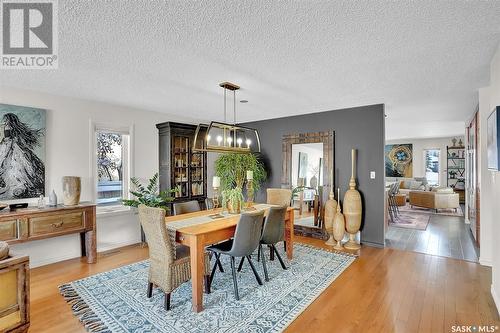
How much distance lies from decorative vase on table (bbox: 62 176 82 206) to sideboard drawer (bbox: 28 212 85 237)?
0.19 m

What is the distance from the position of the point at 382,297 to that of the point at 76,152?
4.42 metres

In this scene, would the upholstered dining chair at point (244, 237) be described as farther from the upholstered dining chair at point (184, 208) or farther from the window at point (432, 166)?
the window at point (432, 166)

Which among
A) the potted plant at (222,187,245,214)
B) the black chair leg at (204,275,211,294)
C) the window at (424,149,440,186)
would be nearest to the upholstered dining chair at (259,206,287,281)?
the potted plant at (222,187,245,214)

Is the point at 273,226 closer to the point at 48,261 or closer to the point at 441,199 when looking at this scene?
the point at 48,261

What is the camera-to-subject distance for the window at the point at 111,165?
14.3ft

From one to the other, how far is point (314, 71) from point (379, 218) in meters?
2.86

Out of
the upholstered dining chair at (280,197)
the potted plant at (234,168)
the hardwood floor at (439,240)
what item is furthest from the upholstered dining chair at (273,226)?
the hardwood floor at (439,240)

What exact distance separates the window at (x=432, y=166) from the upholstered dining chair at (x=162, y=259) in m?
10.4

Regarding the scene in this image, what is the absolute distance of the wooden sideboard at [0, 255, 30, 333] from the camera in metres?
1.62

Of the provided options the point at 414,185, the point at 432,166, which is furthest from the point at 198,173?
the point at 432,166

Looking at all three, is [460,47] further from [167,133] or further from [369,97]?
[167,133]

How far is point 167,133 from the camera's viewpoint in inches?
189

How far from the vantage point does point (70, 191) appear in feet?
11.8

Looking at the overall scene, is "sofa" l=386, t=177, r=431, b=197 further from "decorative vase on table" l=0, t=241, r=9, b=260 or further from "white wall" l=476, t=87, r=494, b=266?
"decorative vase on table" l=0, t=241, r=9, b=260
